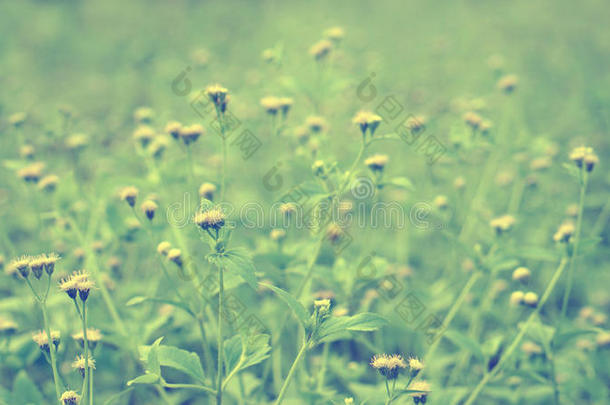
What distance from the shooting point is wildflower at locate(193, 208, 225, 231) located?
162cm

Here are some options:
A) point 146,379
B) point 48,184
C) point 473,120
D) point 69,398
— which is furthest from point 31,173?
point 473,120

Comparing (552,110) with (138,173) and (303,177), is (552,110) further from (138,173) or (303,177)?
(138,173)

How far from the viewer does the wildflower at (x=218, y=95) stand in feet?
6.37

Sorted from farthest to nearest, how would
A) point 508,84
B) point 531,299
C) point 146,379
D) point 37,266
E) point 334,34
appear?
point 508,84, point 334,34, point 531,299, point 37,266, point 146,379

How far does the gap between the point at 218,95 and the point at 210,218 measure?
1.83 feet

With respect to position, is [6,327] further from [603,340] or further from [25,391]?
[603,340]

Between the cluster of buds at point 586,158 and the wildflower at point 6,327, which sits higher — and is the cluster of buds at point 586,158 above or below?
above

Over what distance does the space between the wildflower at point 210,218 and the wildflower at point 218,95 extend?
0.51 m

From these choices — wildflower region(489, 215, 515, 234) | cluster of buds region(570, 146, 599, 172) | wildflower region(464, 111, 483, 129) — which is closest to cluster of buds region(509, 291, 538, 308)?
wildflower region(489, 215, 515, 234)

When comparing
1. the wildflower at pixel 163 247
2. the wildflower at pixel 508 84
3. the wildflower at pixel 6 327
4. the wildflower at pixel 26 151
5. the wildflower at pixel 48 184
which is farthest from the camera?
the wildflower at pixel 508 84

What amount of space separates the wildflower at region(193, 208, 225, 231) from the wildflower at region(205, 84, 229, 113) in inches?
20.1

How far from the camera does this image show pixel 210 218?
163 centimetres

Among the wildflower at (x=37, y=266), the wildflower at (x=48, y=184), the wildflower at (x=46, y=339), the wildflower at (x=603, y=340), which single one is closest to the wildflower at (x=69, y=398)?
the wildflower at (x=46, y=339)

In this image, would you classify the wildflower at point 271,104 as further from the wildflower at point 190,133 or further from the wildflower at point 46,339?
the wildflower at point 46,339
